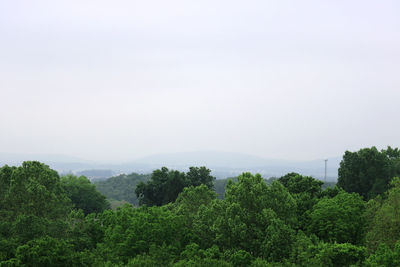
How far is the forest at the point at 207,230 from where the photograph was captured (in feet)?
77.6

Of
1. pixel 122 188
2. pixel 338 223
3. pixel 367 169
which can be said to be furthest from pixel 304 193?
pixel 122 188

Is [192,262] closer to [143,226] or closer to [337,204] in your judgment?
[143,226]

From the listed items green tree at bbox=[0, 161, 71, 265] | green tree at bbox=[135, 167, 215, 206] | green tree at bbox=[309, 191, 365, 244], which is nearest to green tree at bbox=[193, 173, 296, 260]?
green tree at bbox=[309, 191, 365, 244]

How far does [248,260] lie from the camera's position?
79.8ft

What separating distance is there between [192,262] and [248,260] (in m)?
4.12

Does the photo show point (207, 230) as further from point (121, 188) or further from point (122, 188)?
point (121, 188)

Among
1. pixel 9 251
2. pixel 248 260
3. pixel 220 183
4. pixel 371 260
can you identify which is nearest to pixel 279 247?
pixel 248 260

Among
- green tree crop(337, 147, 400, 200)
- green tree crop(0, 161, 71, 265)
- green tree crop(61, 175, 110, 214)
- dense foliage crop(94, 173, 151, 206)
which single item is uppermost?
green tree crop(337, 147, 400, 200)

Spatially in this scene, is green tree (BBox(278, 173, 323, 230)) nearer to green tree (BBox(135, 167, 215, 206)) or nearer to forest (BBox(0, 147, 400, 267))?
forest (BBox(0, 147, 400, 267))

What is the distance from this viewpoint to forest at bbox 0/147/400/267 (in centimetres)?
2364

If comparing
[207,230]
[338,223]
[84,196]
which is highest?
[338,223]

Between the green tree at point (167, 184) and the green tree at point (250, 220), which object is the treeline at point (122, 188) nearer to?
the green tree at point (167, 184)

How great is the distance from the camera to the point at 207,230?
3022cm

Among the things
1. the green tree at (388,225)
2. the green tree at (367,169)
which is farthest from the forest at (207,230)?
the green tree at (367,169)
